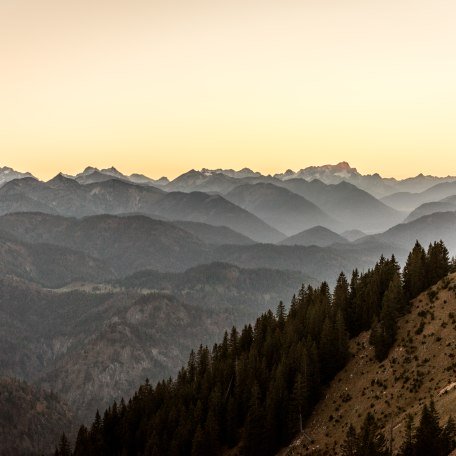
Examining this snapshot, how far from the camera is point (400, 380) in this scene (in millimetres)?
84125

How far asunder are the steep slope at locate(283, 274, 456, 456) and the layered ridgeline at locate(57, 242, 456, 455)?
10.4 feet

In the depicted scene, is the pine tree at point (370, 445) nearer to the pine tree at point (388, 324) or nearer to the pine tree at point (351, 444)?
the pine tree at point (351, 444)

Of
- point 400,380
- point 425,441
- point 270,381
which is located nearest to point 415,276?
point 400,380

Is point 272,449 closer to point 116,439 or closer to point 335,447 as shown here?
point 335,447

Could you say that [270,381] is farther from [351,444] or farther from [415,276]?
[351,444]

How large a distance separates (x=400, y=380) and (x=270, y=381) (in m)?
33.4

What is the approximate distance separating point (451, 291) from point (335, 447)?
38887mm

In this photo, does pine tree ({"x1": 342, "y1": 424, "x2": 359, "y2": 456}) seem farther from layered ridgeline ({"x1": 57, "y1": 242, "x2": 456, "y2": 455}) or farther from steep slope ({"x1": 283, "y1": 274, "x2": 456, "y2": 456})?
layered ridgeline ({"x1": 57, "y1": 242, "x2": 456, "y2": 455})

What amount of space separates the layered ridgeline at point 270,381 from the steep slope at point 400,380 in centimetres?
317

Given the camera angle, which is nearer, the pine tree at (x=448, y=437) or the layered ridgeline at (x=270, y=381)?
the pine tree at (x=448, y=437)

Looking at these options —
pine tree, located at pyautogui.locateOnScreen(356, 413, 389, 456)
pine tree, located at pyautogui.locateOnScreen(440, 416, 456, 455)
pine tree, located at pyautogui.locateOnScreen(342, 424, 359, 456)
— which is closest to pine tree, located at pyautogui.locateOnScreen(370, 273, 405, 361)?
pine tree, located at pyautogui.locateOnScreen(342, 424, 359, 456)

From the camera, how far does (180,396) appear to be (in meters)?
128

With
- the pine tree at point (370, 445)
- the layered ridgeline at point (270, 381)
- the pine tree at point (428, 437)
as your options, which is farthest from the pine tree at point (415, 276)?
the pine tree at point (428, 437)

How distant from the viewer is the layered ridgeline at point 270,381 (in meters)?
98.4
